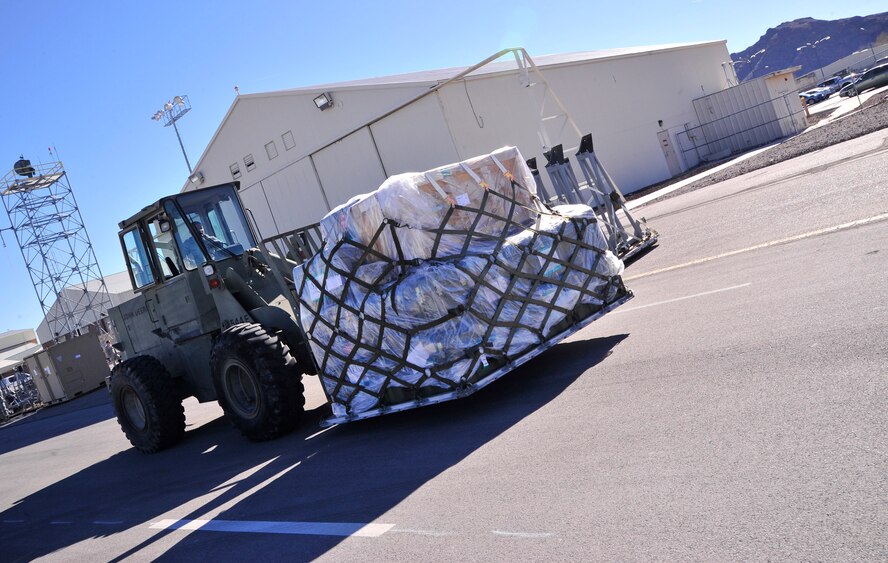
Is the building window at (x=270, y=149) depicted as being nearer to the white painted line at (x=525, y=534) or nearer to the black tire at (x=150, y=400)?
the black tire at (x=150, y=400)

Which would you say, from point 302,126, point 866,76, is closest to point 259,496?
point 302,126

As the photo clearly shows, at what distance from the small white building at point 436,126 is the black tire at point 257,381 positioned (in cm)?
1151

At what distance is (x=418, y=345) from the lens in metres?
7.37

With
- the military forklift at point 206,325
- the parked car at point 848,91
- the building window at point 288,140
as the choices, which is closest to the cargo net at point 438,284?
the military forklift at point 206,325

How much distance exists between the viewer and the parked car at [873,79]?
47.8 meters

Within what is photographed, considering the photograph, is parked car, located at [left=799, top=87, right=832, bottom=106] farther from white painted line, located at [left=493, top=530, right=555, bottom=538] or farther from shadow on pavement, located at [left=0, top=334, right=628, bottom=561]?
white painted line, located at [left=493, top=530, right=555, bottom=538]

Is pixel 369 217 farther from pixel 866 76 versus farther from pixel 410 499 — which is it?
pixel 866 76

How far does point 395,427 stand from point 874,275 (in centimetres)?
514

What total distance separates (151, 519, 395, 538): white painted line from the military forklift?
6.46 ft

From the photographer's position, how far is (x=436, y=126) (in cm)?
2309

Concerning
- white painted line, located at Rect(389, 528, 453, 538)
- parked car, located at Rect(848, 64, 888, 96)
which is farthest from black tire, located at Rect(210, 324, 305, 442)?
parked car, located at Rect(848, 64, 888, 96)

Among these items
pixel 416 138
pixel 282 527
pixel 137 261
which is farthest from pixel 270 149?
pixel 282 527

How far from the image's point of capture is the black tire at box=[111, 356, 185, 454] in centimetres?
1069

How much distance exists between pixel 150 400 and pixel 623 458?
8.00 m
